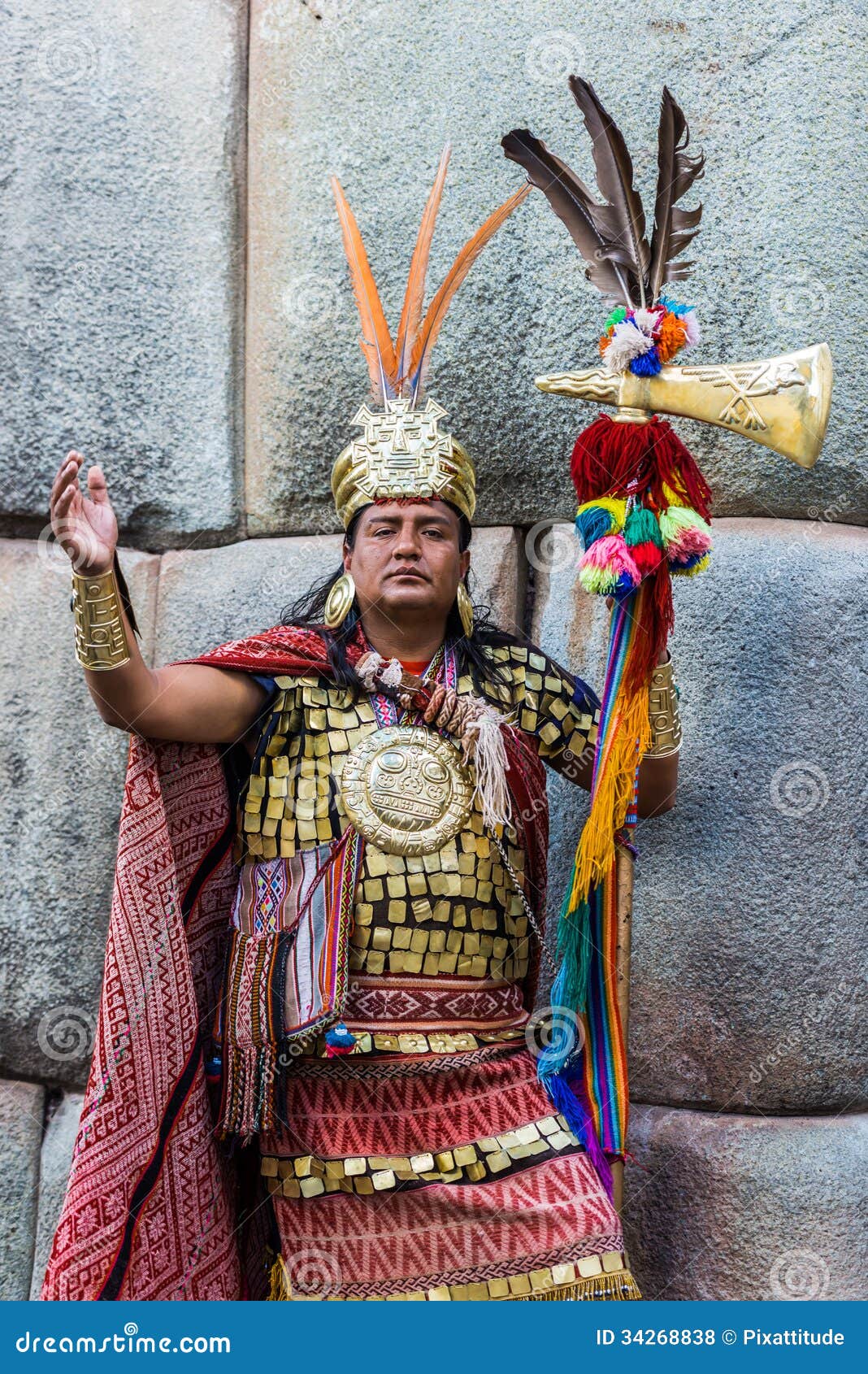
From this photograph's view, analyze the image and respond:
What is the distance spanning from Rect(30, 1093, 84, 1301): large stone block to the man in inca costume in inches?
23.0

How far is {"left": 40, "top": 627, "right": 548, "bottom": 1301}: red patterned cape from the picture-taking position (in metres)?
2.87

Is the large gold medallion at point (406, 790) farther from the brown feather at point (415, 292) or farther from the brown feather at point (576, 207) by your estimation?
the brown feather at point (576, 207)

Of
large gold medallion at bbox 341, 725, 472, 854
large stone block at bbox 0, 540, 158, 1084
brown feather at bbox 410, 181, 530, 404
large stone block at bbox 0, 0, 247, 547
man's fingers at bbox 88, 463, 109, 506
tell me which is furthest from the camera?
large stone block at bbox 0, 0, 247, 547

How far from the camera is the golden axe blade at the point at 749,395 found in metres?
2.89

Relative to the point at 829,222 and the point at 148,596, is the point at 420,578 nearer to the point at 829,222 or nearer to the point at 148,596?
the point at 148,596

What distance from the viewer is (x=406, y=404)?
3188 mm

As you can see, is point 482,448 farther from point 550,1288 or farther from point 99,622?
point 550,1288

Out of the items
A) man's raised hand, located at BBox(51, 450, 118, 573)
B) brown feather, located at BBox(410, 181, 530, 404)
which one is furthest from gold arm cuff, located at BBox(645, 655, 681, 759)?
man's raised hand, located at BBox(51, 450, 118, 573)

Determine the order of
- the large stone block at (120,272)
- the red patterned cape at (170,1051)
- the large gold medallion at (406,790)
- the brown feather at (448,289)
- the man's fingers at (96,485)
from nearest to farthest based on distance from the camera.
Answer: the man's fingers at (96,485) → the red patterned cape at (170,1051) → the large gold medallion at (406,790) → the brown feather at (448,289) → the large stone block at (120,272)

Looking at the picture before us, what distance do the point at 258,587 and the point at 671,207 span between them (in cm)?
123

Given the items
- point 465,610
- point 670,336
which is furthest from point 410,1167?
point 670,336

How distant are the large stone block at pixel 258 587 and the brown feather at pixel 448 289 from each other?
0.55 m

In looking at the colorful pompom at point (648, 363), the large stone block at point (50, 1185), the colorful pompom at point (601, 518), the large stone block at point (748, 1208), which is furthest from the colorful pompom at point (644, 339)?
the large stone block at point (50, 1185)

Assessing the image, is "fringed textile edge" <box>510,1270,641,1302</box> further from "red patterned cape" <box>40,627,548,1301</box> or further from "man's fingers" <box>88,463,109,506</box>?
"man's fingers" <box>88,463,109,506</box>
